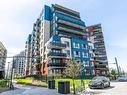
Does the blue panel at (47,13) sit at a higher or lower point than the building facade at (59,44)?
higher

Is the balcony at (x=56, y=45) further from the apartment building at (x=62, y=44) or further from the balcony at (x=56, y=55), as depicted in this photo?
the balcony at (x=56, y=55)

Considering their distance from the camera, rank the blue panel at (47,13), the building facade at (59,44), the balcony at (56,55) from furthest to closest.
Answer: the blue panel at (47,13) → the building facade at (59,44) → the balcony at (56,55)

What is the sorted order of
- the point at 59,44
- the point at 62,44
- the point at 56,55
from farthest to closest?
1. the point at 62,44
2. the point at 59,44
3. the point at 56,55

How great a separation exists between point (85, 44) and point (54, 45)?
1645 cm

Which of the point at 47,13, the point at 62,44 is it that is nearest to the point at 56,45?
the point at 62,44

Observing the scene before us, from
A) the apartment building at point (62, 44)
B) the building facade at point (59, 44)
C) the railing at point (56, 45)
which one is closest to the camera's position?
the railing at point (56, 45)

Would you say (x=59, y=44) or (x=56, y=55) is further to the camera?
(x=59, y=44)

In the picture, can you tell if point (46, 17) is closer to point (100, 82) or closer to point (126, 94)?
point (100, 82)

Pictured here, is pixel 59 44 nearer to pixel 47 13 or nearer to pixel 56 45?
pixel 56 45

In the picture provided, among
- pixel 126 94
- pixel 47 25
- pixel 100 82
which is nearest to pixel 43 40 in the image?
pixel 47 25

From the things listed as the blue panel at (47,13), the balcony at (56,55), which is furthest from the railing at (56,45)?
the blue panel at (47,13)

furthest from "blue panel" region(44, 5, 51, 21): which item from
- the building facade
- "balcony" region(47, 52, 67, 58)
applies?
"balcony" region(47, 52, 67, 58)

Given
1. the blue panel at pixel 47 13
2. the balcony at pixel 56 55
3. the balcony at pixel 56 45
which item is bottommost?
the balcony at pixel 56 55

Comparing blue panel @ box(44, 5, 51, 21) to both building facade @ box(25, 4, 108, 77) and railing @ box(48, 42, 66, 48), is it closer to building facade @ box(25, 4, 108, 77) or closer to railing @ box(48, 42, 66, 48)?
building facade @ box(25, 4, 108, 77)
